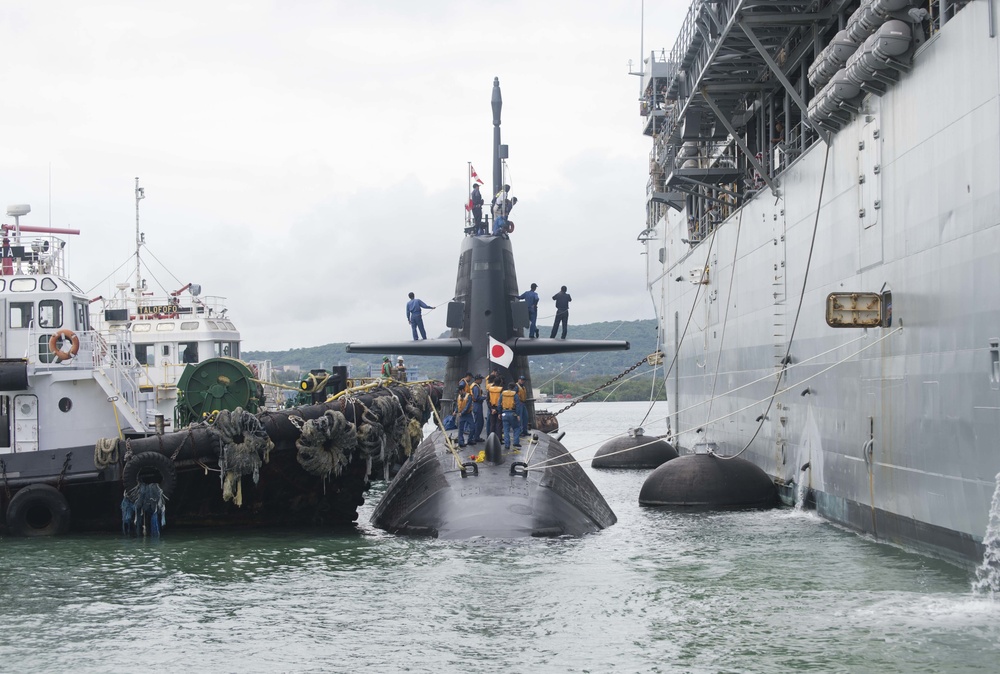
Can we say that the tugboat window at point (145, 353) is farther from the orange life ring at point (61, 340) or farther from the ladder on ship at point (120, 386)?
the orange life ring at point (61, 340)

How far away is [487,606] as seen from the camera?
13.7 meters

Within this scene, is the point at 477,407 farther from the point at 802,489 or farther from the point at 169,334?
the point at 169,334

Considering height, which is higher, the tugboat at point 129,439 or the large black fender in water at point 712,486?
the tugboat at point 129,439

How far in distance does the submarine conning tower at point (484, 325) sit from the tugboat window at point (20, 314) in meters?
6.88

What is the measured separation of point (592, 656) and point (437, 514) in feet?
24.7

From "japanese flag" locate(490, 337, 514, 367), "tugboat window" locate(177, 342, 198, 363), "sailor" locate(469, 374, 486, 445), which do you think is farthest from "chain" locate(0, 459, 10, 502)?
"tugboat window" locate(177, 342, 198, 363)

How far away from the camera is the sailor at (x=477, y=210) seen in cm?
2738

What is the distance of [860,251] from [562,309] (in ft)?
31.0

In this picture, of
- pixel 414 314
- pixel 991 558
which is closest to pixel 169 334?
pixel 414 314

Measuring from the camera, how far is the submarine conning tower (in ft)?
84.3

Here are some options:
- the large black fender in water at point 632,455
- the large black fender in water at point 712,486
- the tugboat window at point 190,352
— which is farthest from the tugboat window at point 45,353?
the large black fender in water at point 632,455

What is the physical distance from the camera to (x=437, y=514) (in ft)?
61.9

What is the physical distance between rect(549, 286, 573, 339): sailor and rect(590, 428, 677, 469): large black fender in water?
12.2 m

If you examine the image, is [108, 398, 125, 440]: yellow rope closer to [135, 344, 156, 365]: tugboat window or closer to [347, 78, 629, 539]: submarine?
[347, 78, 629, 539]: submarine
